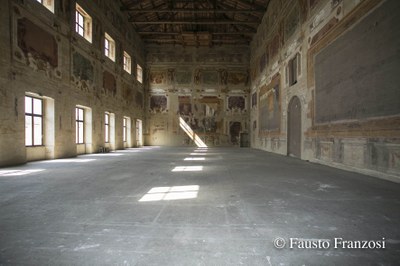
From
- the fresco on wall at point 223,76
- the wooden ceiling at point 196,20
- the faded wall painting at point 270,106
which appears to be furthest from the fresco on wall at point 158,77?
the faded wall painting at point 270,106

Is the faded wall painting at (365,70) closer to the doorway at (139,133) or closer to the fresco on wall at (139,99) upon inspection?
the fresco on wall at (139,99)

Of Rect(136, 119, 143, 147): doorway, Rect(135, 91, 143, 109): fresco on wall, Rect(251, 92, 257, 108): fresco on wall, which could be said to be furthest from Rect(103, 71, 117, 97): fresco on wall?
Rect(251, 92, 257, 108): fresco on wall

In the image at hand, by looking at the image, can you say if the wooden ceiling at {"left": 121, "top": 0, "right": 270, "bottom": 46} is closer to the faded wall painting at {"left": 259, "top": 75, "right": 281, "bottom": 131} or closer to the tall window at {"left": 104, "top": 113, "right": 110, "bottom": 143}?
the faded wall painting at {"left": 259, "top": 75, "right": 281, "bottom": 131}

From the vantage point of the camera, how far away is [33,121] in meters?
9.75

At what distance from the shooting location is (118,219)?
300 centimetres

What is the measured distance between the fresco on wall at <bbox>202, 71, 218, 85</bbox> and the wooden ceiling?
2893mm

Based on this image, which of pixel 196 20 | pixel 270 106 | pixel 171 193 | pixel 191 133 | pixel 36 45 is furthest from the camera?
pixel 191 133

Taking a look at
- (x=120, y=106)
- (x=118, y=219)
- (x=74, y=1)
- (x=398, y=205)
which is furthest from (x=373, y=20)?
(x=120, y=106)

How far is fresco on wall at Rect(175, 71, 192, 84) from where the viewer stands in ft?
79.2

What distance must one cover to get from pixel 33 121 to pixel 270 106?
14.4 meters

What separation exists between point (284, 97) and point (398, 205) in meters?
11.0

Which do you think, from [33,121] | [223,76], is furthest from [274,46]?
[33,121]

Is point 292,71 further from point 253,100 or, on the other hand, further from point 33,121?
point 33,121

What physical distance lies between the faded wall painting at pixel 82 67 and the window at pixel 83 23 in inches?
55.6
